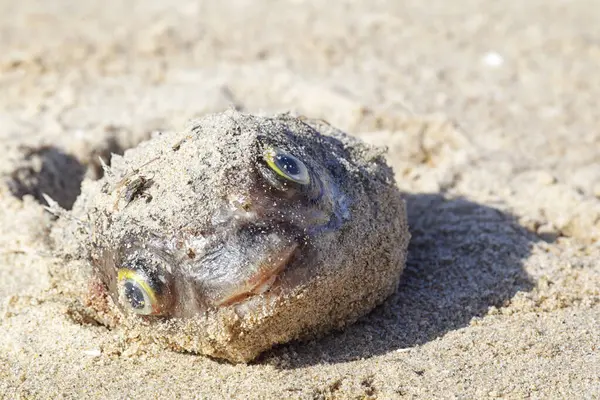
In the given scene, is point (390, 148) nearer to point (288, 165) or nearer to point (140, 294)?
point (288, 165)

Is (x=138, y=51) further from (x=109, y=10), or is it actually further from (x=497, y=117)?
(x=497, y=117)

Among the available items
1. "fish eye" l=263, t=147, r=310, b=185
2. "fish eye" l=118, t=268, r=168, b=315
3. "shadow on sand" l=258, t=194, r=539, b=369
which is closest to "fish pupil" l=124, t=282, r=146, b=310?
"fish eye" l=118, t=268, r=168, b=315

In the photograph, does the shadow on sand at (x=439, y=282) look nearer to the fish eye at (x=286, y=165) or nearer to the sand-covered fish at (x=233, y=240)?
the sand-covered fish at (x=233, y=240)

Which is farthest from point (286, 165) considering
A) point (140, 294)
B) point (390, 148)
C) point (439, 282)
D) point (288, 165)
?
point (390, 148)

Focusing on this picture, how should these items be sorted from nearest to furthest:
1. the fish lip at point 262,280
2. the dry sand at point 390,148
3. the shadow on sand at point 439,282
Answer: the fish lip at point 262,280 < the dry sand at point 390,148 < the shadow on sand at point 439,282

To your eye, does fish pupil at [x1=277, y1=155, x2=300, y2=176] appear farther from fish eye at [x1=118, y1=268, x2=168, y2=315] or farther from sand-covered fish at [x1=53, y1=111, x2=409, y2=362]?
fish eye at [x1=118, y1=268, x2=168, y2=315]

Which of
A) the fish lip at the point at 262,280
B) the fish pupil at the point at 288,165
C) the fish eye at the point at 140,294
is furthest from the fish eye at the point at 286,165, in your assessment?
the fish eye at the point at 140,294
